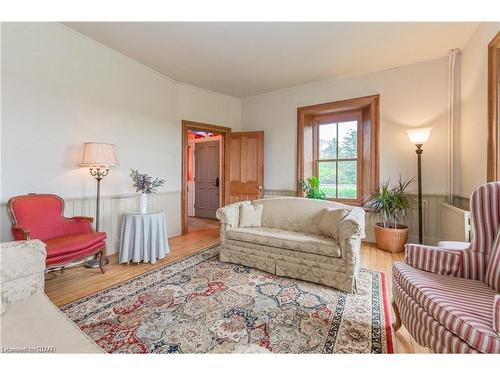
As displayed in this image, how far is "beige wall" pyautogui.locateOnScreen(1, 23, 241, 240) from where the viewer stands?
2.34 metres

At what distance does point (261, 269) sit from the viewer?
2.59 m

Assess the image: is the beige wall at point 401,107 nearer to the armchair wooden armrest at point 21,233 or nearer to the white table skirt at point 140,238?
the white table skirt at point 140,238

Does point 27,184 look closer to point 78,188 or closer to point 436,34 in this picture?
point 78,188

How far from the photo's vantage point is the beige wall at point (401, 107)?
3287 mm

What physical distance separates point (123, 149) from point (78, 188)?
2.58ft

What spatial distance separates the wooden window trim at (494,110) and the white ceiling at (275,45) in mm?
585

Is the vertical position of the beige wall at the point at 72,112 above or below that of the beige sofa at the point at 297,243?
above

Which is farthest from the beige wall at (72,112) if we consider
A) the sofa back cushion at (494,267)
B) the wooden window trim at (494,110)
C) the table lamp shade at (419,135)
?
the wooden window trim at (494,110)

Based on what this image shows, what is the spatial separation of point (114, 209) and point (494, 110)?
15.1 feet

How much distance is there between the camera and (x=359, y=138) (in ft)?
13.2

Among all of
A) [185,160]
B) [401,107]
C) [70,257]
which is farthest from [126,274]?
[401,107]

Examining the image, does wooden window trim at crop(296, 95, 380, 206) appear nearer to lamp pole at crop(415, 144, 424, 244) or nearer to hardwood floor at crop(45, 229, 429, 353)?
lamp pole at crop(415, 144, 424, 244)

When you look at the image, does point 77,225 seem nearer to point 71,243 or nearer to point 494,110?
point 71,243
